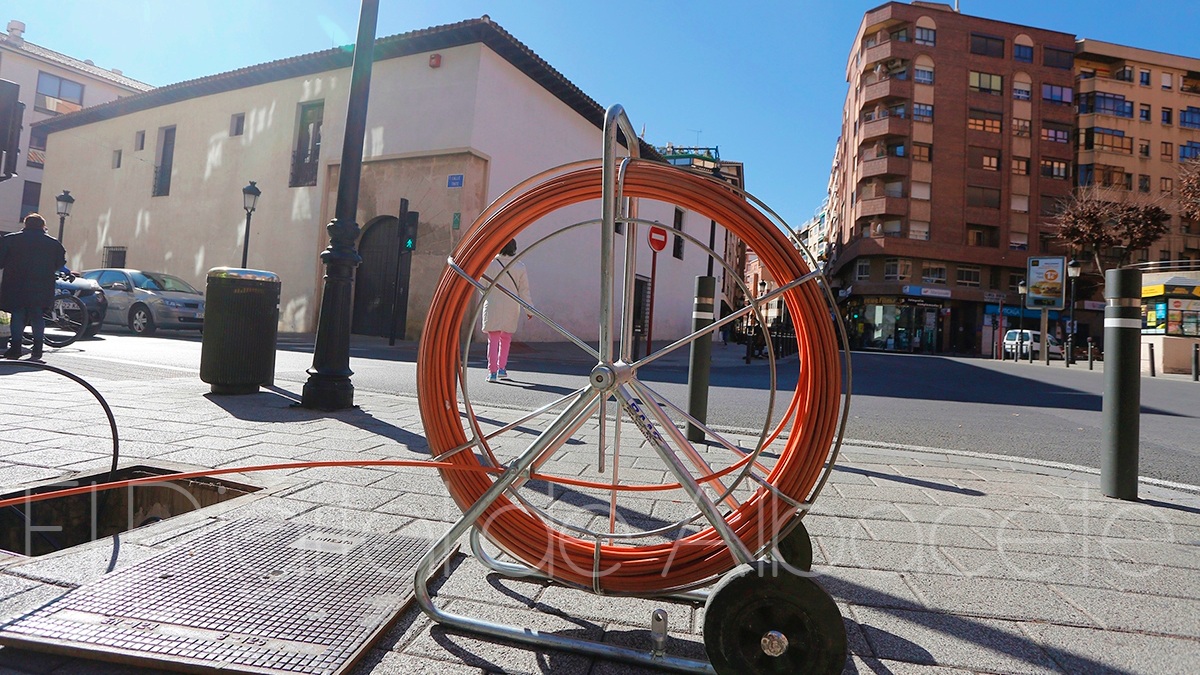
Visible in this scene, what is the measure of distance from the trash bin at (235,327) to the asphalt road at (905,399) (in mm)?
719

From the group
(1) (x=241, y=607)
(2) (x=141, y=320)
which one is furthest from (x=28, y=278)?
(1) (x=241, y=607)

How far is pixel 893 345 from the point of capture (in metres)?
38.4

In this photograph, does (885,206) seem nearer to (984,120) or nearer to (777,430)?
(984,120)

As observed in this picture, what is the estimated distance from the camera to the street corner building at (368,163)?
1491cm

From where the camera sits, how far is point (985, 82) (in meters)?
38.6

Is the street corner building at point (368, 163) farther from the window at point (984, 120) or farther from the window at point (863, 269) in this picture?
the window at point (984, 120)

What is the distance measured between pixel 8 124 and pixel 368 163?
1283cm

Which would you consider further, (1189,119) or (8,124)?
(1189,119)

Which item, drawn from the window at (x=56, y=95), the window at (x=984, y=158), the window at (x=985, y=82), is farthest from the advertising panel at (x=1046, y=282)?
the window at (x=56, y=95)

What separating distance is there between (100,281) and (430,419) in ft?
52.3

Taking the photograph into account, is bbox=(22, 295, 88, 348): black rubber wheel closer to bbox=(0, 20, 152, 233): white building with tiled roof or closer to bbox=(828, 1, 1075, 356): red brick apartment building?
bbox=(0, 20, 152, 233): white building with tiled roof

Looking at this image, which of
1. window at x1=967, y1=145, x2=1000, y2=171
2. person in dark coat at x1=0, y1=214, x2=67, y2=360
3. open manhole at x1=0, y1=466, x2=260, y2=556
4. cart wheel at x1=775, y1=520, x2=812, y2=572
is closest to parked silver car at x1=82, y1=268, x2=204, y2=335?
person in dark coat at x1=0, y1=214, x2=67, y2=360

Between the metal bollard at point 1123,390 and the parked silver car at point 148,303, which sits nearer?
the metal bollard at point 1123,390

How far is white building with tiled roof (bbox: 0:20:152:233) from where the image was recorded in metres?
33.7
